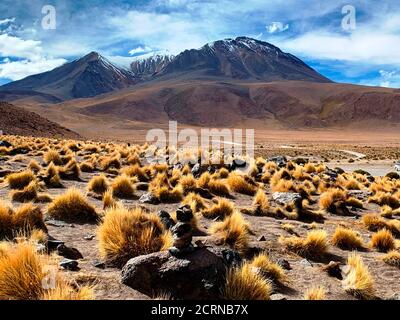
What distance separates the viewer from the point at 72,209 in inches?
349

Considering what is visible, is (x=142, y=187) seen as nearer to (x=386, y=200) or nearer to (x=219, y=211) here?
(x=219, y=211)

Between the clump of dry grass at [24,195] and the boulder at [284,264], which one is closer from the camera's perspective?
the boulder at [284,264]

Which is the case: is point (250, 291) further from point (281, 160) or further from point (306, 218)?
point (281, 160)

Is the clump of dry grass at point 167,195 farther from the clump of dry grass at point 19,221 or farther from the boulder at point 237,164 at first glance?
the boulder at point 237,164

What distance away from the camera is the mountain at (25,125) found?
5204 cm

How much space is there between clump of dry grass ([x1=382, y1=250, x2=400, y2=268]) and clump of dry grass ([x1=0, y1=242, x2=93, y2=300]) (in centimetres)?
580

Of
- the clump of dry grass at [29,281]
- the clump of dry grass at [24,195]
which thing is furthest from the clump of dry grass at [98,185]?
the clump of dry grass at [29,281]

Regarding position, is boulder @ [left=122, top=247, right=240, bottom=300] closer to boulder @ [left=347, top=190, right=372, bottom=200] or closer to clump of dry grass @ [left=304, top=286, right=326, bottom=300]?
clump of dry grass @ [left=304, top=286, right=326, bottom=300]

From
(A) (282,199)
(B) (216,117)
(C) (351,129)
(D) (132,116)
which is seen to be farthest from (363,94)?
(A) (282,199)

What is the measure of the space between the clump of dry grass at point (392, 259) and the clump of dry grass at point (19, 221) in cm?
636

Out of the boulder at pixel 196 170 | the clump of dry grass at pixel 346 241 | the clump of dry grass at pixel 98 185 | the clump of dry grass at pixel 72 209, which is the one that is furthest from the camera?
the boulder at pixel 196 170

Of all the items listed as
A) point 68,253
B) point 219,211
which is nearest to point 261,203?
point 219,211

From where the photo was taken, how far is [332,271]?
6.89 metres

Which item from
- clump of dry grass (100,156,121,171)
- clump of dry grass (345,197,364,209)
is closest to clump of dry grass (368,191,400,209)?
clump of dry grass (345,197,364,209)
